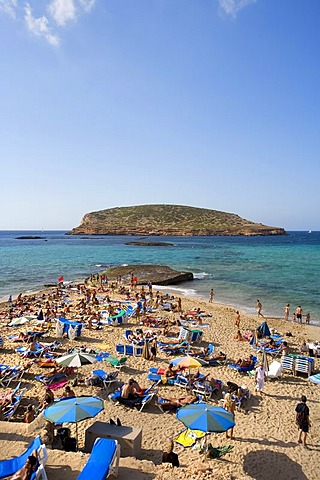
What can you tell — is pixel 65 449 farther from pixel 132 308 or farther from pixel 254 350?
pixel 132 308

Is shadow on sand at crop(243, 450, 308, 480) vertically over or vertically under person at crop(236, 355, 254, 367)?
under

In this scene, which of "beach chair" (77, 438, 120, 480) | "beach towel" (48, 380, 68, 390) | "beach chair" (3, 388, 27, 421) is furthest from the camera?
"beach towel" (48, 380, 68, 390)

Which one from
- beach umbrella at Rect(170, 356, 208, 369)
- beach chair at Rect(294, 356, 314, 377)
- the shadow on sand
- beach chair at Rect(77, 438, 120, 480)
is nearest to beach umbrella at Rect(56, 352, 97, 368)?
beach umbrella at Rect(170, 356, 208, 369)

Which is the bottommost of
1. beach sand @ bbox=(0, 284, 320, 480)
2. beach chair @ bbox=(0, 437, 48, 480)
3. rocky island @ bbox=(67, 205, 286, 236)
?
beach sand @ bbox=(0, 284, 320, 480)

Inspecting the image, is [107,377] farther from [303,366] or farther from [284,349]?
[284,349]

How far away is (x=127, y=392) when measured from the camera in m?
10.3

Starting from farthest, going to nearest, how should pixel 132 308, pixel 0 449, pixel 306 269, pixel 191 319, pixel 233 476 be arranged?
1. pixel 306 269
2. pixel 132 308
3. pixel 191 319
4. pixel 0 449
5. pixel 233 476

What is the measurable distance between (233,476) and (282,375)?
22.6 ft

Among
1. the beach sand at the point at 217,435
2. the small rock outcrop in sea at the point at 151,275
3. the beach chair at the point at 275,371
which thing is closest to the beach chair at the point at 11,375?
the beach sand at the point at 217,435

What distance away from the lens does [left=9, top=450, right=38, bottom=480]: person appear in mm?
5828

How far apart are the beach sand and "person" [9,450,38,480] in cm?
51

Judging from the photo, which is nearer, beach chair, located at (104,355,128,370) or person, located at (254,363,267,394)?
person, located at (254,363,267,394)

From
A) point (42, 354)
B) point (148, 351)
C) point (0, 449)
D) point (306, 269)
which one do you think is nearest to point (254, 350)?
point (148, 351)

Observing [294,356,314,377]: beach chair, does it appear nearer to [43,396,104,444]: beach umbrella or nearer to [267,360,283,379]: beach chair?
[267,360,283,379]: beach chair
